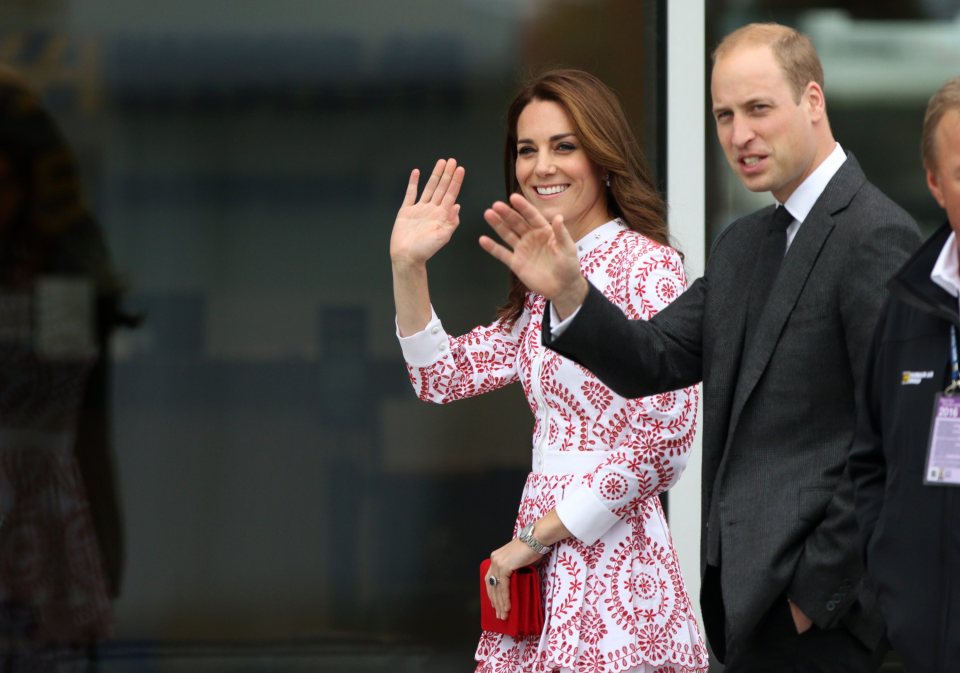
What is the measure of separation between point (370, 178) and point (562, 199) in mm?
1790

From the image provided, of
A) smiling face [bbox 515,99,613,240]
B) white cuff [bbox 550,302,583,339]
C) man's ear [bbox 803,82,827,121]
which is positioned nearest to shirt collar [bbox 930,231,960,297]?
man's ear [bbox 803,82,827,121]

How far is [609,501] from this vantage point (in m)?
2.78

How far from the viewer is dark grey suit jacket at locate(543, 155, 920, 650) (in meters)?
2.24

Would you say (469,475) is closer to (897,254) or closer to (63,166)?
(63,166)

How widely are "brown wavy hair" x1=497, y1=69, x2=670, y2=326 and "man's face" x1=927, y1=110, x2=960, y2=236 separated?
102 cm

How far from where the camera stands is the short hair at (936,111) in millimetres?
1969

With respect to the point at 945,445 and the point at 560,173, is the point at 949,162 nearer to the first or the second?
the point at 945,445

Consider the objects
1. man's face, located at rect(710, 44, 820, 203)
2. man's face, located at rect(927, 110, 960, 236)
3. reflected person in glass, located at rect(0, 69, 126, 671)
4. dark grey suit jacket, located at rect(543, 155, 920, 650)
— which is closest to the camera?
man's face, located at rect(927, 110, 960, 236)

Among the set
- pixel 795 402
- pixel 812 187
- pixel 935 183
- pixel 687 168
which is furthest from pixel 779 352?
pixel 687 168

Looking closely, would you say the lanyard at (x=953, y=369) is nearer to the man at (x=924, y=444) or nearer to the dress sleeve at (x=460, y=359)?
the man at (x=924, y=444)

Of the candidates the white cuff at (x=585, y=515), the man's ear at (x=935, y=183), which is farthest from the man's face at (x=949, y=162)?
the white cuff at (x=585, y=515)

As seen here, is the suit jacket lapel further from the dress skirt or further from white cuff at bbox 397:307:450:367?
white cuff at bbox 397:307:450:367

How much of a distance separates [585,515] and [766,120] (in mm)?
848

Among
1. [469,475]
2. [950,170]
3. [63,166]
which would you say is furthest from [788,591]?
[63,166]
